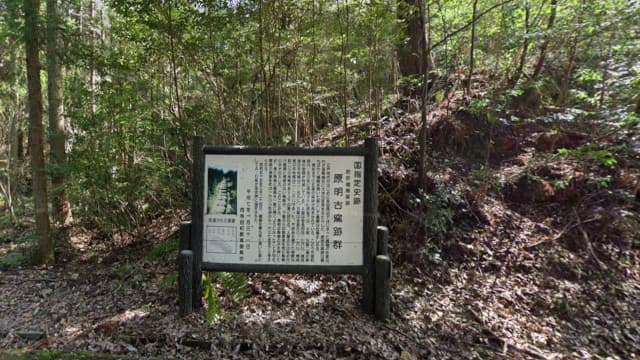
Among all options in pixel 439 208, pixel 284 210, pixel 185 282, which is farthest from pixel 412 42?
pixel 185 282

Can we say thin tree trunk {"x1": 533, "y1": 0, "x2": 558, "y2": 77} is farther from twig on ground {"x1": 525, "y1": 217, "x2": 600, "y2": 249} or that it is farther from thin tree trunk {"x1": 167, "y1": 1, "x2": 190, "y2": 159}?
thin tree trunk {"x1": 167, "y1": 1, "x2": 190, "y2": 159}

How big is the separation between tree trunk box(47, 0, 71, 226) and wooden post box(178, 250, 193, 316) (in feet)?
9.39

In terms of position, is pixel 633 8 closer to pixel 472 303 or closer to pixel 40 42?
pixel 472 303

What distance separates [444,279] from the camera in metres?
4.06

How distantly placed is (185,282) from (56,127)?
167 inches

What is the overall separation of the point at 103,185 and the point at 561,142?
750cm

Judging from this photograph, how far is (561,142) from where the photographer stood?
215 inches

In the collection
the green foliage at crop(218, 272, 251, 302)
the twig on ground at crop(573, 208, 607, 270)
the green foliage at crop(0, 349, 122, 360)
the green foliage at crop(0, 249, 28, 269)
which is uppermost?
the twig on ground at crop(573, 208, 607, 270)

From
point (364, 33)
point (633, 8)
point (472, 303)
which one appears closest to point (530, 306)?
point (472, 303)

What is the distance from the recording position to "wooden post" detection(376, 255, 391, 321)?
3.13m

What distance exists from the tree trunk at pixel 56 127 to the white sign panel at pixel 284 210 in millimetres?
3012

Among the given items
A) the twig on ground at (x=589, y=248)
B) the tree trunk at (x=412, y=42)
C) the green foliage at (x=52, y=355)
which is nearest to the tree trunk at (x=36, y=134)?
the green foliage at (x=52, y=355)

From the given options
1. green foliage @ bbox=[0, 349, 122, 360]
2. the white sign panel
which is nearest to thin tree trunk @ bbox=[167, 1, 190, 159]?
the white sign panel

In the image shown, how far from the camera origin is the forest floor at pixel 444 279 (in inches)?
119
